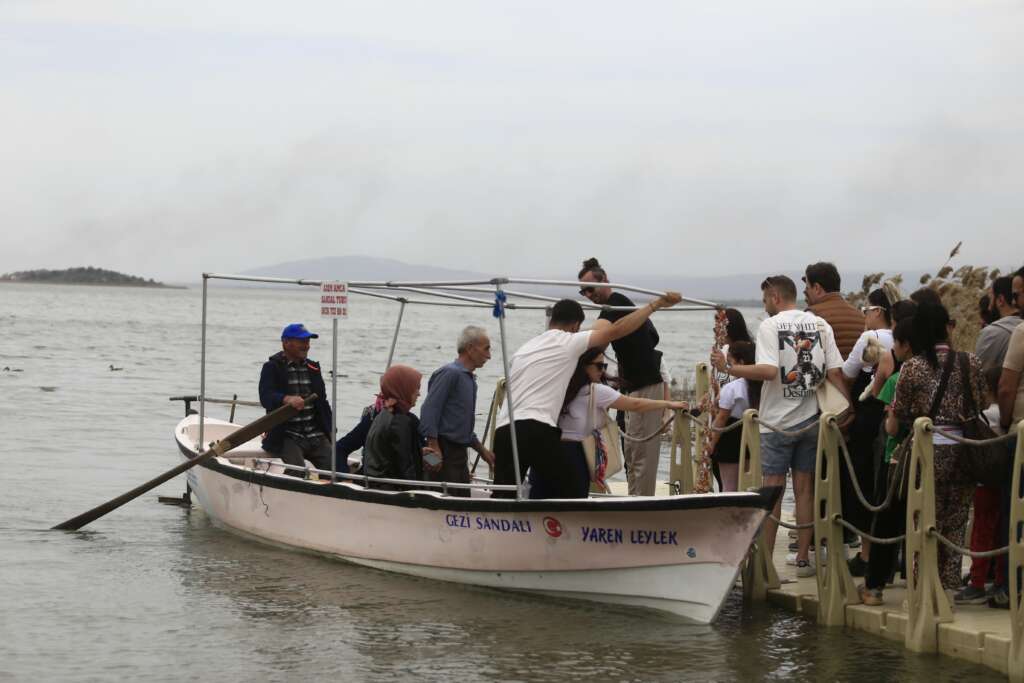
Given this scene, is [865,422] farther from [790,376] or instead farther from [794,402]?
[790,376]

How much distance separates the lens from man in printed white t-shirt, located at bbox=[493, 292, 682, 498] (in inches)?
400

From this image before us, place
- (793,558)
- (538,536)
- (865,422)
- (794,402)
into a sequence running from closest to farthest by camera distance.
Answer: (794,402) → (865,422) → (538,536) → (793,558)

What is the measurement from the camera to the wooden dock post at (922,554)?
8.62m

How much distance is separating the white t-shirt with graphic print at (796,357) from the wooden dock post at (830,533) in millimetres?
310

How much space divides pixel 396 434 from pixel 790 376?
3459mm

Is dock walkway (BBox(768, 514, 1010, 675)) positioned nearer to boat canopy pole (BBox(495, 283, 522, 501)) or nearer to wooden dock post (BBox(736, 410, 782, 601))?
wooden dock post (BBox(736, 410, 782, 601))

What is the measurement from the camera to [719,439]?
11078mm

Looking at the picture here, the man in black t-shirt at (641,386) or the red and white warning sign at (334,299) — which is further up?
the red and white warning sign at (334,299)

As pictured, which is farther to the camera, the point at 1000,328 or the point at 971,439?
the point at 1000,328

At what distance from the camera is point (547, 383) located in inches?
402

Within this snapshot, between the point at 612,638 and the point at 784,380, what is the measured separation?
2.14 metres

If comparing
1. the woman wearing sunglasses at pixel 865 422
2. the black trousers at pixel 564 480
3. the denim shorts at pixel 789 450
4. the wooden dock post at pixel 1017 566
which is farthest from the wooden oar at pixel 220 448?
the wooden dock post at pixel 1017 566

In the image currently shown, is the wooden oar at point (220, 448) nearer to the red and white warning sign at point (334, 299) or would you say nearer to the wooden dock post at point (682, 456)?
the red and white warning sign at point (334, 299)

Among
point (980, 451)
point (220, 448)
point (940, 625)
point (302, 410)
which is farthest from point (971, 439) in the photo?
point (220, 448)
